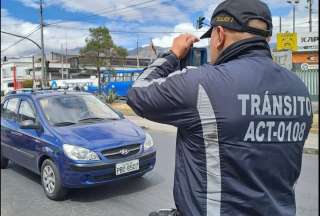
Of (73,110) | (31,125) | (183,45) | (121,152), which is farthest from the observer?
(73,110)

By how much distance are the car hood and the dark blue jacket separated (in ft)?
12.5

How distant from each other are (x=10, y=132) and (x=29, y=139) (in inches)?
32.1

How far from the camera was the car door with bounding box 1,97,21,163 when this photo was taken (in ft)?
22.3

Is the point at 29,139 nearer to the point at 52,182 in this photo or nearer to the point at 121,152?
the point at 52,182

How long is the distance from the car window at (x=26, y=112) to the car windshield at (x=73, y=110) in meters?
0.20

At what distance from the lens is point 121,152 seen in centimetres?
554

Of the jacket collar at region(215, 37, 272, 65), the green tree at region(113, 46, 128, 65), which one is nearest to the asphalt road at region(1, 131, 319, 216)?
the jacket collar at region(215, 37, 272, 65)

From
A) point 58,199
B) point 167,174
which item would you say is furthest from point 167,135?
point 58,199

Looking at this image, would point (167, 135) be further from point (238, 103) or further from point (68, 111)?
point (238, 103)

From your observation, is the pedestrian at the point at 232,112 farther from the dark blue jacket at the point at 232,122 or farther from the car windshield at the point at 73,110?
the car windshield at the point at 73,110

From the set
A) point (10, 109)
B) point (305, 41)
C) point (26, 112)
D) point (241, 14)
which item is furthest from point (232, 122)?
point (305, 41)

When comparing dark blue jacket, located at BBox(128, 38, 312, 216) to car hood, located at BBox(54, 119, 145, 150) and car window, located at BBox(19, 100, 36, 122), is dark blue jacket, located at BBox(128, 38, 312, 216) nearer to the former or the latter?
car hood, located at BBox(54, 119, 145, 150)

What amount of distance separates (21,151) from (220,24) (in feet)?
18.2

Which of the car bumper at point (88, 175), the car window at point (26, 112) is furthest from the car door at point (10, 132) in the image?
the car bumper at point (88, 175)
